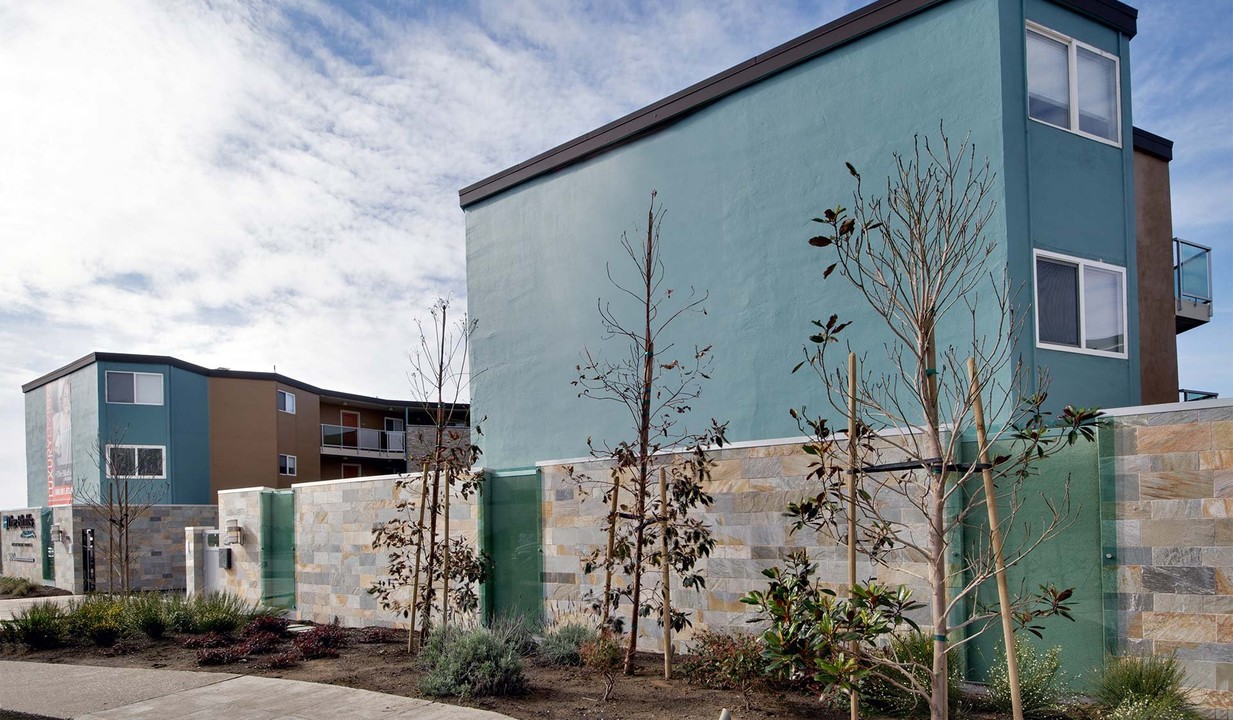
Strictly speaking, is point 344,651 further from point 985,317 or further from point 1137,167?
point 1137,167

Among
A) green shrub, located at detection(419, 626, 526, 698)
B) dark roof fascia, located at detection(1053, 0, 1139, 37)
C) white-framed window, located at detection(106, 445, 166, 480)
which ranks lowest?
green shrub, located at detection(419, 626, 526, 698)

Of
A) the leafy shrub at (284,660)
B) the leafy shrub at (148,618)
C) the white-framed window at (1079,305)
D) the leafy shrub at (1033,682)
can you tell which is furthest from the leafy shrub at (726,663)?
the leafy shrub at (148,618)

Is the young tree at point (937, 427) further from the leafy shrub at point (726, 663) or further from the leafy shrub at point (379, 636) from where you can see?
the leafy shrub at point (379, 636)

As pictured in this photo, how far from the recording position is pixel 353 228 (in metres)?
14.4

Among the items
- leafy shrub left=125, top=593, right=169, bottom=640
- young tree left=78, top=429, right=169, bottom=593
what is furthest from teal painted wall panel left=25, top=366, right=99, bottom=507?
leafy shrub left=125, top=593, right=169, bottom=640

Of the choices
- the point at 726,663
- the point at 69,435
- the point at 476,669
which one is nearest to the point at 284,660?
the point at 476,669

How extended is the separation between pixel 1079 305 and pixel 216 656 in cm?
1047

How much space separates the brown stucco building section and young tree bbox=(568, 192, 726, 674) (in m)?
6.17

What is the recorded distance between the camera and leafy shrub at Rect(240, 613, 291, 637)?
11594 mm

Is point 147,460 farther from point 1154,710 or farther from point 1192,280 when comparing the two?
point 1154,710

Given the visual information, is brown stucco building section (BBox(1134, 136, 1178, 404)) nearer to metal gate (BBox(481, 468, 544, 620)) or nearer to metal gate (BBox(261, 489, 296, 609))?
metal gate (BBox(481, 468, 544, 620))

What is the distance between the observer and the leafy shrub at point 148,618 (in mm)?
11555

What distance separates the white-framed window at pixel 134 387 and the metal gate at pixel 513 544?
821 inches

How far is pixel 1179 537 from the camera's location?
21.6 feet
